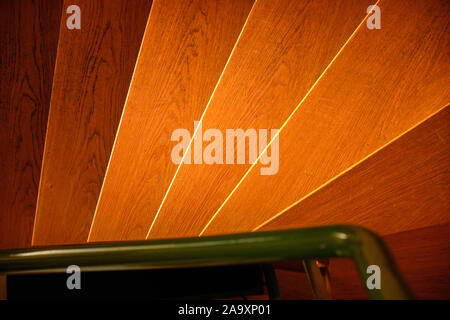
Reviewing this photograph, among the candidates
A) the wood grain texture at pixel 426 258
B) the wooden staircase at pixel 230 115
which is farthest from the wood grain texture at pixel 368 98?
the wood grain texture at pixel 426 258

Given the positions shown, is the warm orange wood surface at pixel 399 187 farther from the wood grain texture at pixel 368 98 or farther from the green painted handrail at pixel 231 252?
the green painted handrail at pixel 231 252

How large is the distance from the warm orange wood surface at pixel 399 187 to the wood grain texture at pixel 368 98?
1.8 inches

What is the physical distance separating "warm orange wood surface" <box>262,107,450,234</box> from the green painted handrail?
0.86 m

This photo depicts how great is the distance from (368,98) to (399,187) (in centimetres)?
30

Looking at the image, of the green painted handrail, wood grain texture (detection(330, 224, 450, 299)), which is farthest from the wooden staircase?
the green painted handrail

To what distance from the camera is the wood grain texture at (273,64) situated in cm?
122

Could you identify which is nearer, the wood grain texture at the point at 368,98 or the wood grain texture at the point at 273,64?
the wood grain texture at the point at 368,98

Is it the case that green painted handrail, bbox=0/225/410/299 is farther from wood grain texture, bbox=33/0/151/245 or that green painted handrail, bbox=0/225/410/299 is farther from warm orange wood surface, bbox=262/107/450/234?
wood grain texture, bbox=33/0/151/245

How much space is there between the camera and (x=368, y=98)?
3.79ft

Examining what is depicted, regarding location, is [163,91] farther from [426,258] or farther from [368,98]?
[426,258]

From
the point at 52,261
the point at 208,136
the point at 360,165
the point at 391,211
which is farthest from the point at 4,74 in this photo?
the point at 391,211

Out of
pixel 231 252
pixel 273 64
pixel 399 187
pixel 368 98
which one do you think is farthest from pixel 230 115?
pixel 231 252

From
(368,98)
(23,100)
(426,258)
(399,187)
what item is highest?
(23,100)

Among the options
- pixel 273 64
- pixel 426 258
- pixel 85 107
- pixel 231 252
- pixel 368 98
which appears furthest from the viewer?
pixel 85 107
